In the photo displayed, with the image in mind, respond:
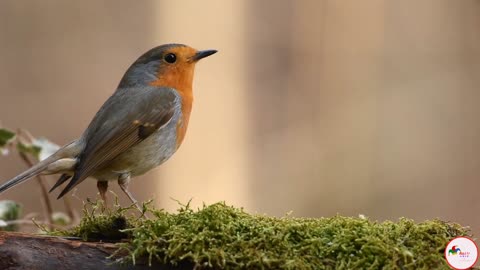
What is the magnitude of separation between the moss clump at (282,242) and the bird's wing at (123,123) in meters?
0.96

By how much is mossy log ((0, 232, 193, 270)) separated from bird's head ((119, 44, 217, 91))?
156 centimetres

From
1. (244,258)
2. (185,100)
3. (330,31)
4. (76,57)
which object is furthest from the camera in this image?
(330,31)

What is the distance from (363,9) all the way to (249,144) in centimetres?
184

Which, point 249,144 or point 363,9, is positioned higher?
point 363,9

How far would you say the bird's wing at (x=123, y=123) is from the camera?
352cm

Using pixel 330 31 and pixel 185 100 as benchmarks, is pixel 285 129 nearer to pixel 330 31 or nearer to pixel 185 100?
pixel 330 31

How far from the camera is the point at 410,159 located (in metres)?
7.80

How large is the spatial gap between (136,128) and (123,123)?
65 mm

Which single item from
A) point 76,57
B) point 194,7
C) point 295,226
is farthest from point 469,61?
point 295,226

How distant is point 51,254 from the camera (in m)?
2.49

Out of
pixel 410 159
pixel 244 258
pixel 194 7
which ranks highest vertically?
pixel 194 7

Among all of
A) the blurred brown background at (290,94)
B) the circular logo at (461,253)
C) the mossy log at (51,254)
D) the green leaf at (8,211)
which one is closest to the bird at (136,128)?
the green leaf at (8,211)

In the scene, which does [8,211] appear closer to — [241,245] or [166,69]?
[166,69]

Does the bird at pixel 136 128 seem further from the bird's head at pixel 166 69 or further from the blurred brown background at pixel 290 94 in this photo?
the blurred brown background at pixel 290 94
